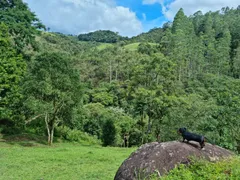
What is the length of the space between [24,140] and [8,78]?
5548mm

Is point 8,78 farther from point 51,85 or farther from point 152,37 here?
point 152,37

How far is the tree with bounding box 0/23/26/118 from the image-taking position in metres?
22.5

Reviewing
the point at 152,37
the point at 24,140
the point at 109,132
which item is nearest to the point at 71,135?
the point at 109,132

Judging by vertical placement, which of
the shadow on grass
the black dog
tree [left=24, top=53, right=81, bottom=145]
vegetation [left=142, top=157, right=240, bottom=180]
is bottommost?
the shadow on grass

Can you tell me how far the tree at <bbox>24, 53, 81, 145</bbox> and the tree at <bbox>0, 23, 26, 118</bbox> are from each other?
1.59 metres

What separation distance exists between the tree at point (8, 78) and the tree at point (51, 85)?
159 cm

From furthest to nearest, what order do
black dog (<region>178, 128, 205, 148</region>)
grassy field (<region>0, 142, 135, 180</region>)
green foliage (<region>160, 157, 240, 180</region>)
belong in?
grassy field (<region>0, 142, 135, 180</region>), black dog (<region>178, 128, 205, 148</region>), green foliage (<region>160, 157, 240, 180</region>)

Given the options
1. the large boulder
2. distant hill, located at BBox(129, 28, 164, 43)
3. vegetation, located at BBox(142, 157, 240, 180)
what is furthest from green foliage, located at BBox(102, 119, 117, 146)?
distant hill, located at BBox(129, 28, 164, 43)

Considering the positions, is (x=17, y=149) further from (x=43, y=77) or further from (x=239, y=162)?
(x=239, y=162)

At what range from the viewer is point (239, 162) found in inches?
223

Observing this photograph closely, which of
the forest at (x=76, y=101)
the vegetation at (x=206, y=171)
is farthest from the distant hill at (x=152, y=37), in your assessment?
the vegetation at (x=206, y=171)

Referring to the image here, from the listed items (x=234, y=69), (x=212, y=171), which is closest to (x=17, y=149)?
(x=212, y=171)

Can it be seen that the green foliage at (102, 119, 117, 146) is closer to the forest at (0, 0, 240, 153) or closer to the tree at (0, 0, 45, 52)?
the forest at (0, 0, 240, 153)

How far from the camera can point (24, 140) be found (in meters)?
23.7
